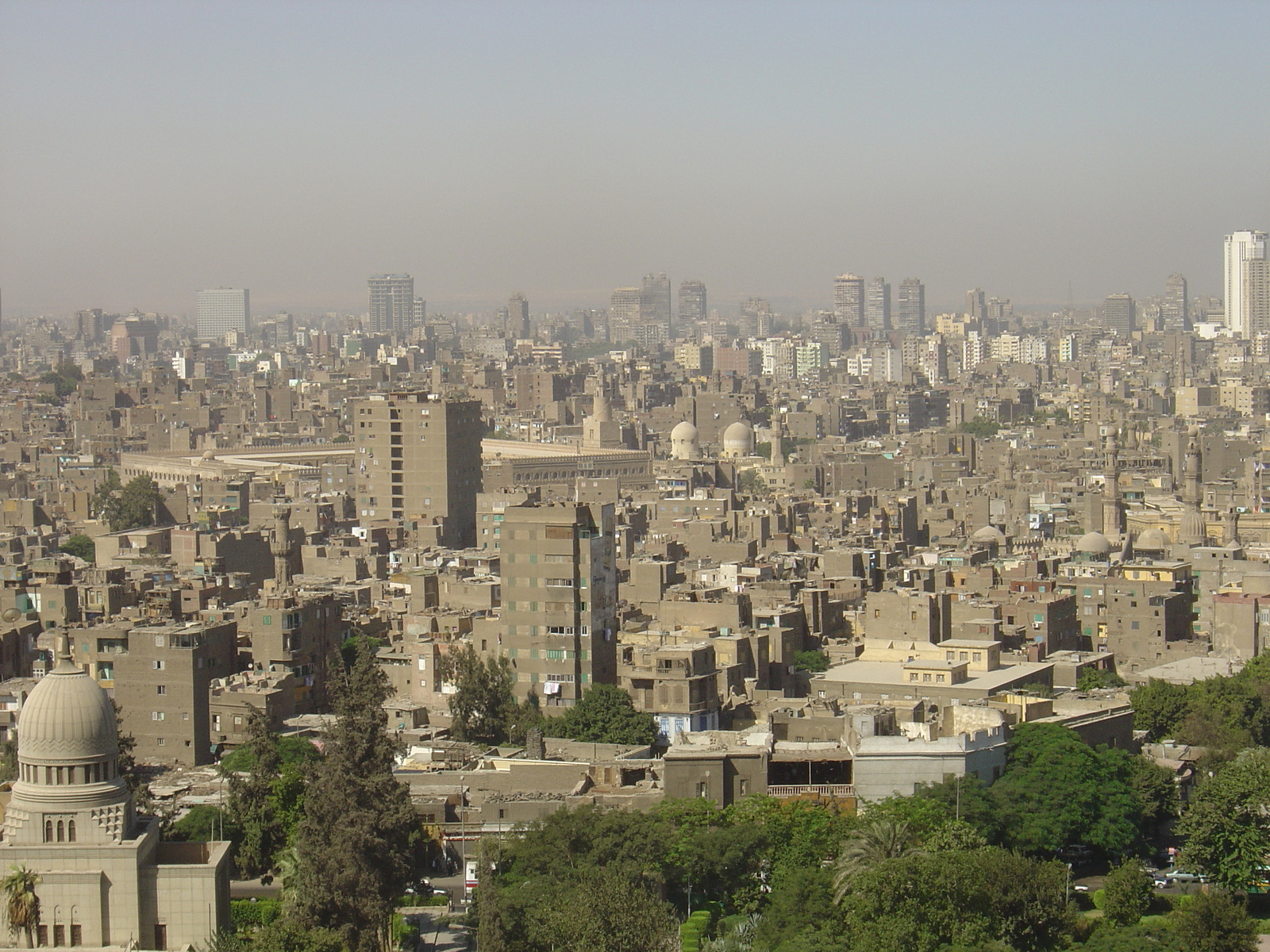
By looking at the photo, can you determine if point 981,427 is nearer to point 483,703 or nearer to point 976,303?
point 483,703

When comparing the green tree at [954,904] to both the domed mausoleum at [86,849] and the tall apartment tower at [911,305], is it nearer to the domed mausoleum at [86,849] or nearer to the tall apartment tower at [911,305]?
the domed mausoleum at [86,849]

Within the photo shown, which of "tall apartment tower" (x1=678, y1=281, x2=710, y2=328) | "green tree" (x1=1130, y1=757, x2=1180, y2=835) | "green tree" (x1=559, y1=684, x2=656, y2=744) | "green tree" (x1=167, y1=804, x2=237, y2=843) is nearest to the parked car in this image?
"green tree" (x1=1130, y1=757, x2=1180, y2=835)

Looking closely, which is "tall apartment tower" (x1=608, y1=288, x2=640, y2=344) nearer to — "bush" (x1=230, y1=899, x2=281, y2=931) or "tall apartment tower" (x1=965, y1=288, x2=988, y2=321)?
"tall apartment tower" (x1=965, y1=288, x2=988, y2=321)

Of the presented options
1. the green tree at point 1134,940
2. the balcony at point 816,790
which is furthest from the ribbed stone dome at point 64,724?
the green tree at point 1134,940

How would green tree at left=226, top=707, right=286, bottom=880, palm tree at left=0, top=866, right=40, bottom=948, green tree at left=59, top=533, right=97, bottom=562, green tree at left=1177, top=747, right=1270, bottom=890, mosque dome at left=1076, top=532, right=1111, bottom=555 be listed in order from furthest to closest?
green tree at left=59, top=533, right=97, bottom=562 → mosque dome at left=1076, top=532, right=1111, bottom=555 → green tree at left=1177, top=747, right=1270, bottom=890 → green tree at left=226, top=707, right=286, bottom=880 → palm tree at left=0, top=866, right=40, bottom=948

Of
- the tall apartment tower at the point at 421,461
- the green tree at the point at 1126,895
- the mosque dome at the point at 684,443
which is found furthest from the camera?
the mosque dome at the point at 684,443

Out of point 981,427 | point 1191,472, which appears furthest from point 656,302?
point 1191,472

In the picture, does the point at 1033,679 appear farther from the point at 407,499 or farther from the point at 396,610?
the point at 407,499

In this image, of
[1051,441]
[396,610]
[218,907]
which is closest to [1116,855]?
[218,907]
